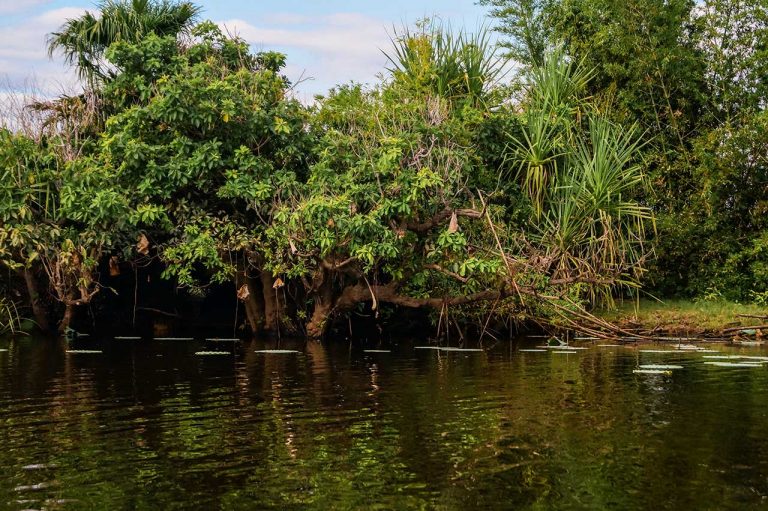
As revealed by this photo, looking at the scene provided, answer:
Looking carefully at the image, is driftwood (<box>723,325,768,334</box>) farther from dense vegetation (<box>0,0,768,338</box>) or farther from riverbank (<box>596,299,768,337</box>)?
dense vegetation (<box>0,0,768,338</box>)

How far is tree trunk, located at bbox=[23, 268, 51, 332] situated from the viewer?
20.1 meters

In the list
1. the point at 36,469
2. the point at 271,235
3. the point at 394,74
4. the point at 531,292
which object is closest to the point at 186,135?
the point at 271,235

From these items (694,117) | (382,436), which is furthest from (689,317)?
(382,436)

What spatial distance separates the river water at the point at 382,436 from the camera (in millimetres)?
6234

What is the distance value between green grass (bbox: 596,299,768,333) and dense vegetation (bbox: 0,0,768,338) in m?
0.85

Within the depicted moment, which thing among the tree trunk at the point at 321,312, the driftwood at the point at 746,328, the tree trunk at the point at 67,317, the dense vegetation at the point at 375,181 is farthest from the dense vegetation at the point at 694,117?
the tree trunk at the point at 67,317

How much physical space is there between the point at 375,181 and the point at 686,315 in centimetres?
816

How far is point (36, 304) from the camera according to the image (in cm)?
2069

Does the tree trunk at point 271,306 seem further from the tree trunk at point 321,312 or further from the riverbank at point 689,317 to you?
the riverbank at point 689,317

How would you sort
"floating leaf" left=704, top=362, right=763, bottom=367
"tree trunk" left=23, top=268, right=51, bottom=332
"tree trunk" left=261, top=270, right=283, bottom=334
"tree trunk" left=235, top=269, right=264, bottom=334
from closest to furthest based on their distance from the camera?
1. "floating leaf" left=704, top=362, right=763, bottom=367
2. "tree trunk" left=261, top=270, right=283, bottom=334
3. "tree trunk" left=23, top=268, right=51, bottom=332
4. "tree trunk" left=235, top=269, right=264, bottom=334

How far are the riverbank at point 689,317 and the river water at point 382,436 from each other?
5.61 m

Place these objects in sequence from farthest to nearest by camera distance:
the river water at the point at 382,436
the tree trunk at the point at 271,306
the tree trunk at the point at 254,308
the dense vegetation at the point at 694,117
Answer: the dense vegetation at the point at 694,117
the tree trunk at the point at 254,308
the tree trunk at the point at 271,306
the river water at the point at 382,436

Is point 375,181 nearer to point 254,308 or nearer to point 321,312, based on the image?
point 321,312

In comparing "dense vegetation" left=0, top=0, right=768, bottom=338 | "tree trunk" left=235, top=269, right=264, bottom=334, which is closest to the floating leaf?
"dense vegetation" left=0, top=0, right=768, bottom=338
